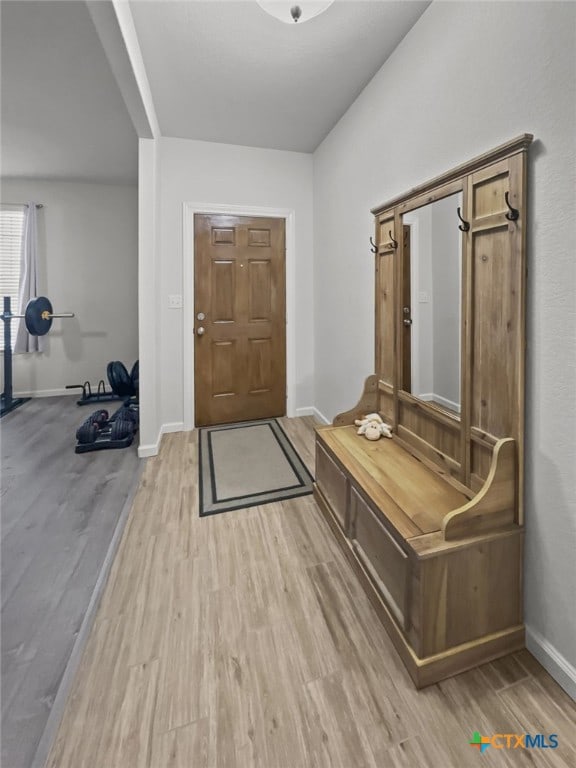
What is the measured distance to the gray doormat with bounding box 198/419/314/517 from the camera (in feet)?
7.25

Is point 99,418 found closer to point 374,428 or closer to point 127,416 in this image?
point 127,416

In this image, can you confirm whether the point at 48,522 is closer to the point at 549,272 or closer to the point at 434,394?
the point at 434,394

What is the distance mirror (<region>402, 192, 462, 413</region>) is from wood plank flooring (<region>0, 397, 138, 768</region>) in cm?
172

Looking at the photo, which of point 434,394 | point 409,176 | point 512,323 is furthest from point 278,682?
point 409,176

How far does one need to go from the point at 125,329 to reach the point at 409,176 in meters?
3.95

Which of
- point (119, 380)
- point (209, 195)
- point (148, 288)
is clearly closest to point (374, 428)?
point (148, 288)

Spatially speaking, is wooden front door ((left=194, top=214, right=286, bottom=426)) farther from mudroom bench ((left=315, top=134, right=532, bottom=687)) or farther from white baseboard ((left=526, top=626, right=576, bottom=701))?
white baseboard ((left=526, top=626, right=576, bottom=701))

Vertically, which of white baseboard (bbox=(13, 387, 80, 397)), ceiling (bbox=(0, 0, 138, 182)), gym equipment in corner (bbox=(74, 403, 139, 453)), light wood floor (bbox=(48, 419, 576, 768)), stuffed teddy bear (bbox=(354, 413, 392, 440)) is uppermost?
ceiling (bbox=(0, 0, 138, 182))

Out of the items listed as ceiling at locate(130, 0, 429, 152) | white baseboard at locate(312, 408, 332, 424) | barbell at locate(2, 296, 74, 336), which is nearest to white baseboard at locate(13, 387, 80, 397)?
barbell at locate(2, 296, 74, 336)

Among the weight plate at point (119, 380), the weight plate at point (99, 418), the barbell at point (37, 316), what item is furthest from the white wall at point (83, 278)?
the weight plate at point (99, 418)

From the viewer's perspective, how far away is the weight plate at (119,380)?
3795 millimetres

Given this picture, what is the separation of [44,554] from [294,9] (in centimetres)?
262

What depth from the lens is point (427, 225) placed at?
1652 mm

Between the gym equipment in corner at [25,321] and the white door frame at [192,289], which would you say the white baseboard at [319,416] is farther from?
the gym equipment in corner at [25,321]
